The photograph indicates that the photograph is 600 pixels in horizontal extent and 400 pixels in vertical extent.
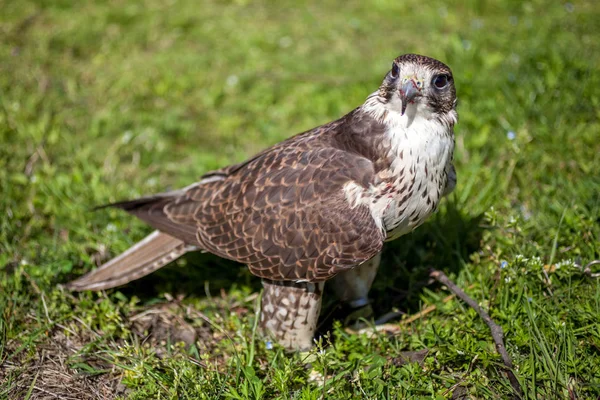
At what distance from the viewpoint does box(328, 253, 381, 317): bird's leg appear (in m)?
3.70

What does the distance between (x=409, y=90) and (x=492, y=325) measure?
1406mm

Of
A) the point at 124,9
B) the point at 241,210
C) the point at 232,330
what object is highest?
the point at 124,9

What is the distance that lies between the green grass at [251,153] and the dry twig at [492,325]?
61 mm

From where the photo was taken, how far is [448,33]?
6727 millimetres

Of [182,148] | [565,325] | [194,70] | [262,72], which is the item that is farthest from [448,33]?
[565,325]

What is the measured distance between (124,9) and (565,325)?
20.8 ft

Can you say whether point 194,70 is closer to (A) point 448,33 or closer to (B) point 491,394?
(A) point 448,33

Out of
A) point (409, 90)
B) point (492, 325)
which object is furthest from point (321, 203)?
point (492, 325)

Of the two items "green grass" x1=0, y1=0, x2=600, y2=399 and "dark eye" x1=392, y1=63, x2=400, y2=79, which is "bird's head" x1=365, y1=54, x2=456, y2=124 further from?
"green grass" x1=0, y1=0, x2=600, y2=399

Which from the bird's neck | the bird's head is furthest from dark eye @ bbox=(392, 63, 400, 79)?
the bird's neck

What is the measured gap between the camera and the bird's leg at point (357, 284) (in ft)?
12.1

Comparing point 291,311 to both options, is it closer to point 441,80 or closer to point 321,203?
point 321,203

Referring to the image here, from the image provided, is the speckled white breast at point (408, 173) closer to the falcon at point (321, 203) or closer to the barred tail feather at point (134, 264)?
the falcon at point (321, 203)

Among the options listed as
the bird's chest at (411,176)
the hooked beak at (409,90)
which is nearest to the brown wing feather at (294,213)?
the bird's chest at (411,176)
